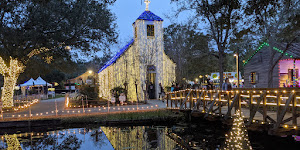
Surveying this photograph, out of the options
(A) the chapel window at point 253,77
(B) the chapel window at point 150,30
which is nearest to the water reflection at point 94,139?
(B) the chapel window at point 150,30

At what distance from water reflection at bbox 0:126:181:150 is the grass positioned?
2.57 feet

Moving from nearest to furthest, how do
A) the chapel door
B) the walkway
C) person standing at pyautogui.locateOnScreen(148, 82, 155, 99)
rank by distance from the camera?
1. the walkway
2. the chapel door
3. person standing at pyautogui.locateOnScreen(148, 82, 155, 99)

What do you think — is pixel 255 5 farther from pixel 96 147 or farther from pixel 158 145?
pixel 96 147

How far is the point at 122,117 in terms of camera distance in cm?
1463

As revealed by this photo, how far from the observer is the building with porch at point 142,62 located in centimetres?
2245

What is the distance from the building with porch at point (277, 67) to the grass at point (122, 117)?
35.5 ft

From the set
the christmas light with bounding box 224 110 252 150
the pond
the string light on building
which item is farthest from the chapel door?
the string light on building

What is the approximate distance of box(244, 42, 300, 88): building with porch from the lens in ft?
73.3

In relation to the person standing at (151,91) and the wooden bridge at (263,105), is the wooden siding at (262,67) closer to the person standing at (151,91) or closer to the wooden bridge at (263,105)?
the person standing at (151,91)

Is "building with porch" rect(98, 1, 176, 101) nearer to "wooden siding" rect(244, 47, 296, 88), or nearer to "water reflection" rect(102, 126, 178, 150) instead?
"water reflection" rect(102, 126, 178, 150)

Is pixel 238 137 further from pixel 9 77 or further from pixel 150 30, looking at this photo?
pixel 9 77

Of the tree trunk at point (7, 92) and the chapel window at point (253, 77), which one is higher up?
the chapel window at point (253, 77)

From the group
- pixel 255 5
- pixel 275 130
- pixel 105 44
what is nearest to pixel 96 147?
pixel 275 130

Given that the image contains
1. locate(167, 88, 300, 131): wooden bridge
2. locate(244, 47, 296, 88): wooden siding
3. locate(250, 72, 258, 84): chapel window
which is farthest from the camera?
locate(250, 72, 258, 84): chapel window
